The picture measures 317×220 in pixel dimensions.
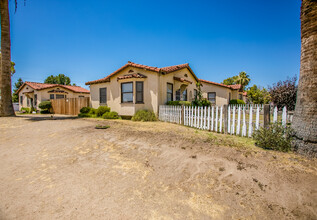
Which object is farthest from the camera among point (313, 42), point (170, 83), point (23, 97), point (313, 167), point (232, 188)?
point (23, 97)

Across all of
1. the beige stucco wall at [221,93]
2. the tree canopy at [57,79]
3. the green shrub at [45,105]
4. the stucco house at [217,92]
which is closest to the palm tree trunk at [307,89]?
the stucco house at [217,92]

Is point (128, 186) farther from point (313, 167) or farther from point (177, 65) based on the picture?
point (177, 65)

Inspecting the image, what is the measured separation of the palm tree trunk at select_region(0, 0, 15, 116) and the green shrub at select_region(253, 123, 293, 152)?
16293 mm

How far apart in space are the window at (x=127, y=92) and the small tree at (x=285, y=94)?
10672 millimetres

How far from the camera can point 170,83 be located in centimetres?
1306

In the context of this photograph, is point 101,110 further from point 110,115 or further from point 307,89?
point 307,89

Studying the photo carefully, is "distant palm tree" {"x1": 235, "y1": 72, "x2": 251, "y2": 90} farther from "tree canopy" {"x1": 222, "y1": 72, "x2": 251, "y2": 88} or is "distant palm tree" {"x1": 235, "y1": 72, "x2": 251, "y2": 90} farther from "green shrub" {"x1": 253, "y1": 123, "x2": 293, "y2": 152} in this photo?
"green shrub" {"x1": 253, "y1": 123, "x2": 293, "y2": 152}

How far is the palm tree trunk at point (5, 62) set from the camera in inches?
448

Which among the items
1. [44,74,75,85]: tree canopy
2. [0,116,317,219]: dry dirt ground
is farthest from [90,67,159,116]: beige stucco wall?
[44,74,75,85]: tree canopy

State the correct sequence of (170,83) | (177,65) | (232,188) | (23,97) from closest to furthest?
(232,188) → (170,83) → (177,65) → (23,97)

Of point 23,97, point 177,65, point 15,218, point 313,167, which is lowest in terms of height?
point 15,218

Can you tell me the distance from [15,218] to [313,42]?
278 inches

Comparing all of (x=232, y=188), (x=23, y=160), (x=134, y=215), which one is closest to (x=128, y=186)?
(x=134, y=215)

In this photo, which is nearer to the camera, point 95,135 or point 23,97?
point 95,135
